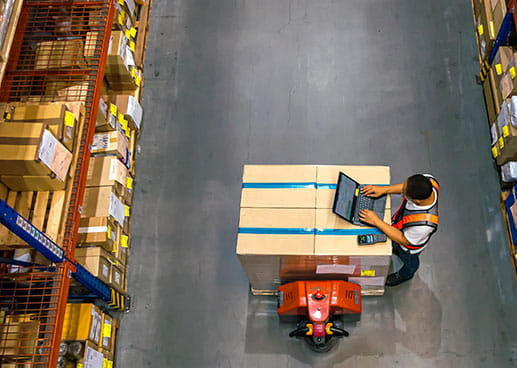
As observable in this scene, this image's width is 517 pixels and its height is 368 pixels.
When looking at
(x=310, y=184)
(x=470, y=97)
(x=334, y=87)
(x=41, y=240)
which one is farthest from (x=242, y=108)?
(x=41, y=240)

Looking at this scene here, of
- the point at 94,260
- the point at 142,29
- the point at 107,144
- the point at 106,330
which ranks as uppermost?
the point at 142,29

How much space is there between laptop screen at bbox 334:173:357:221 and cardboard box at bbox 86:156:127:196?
2728mm

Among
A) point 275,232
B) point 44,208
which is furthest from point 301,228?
point 44,208

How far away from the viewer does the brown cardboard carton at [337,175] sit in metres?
5.41

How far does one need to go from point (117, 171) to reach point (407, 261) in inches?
136

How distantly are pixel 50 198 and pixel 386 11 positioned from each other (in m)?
5.51

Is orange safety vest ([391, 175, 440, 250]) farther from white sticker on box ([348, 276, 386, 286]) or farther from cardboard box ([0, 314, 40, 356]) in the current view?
cardboard box ([0, 314, 40, 356])

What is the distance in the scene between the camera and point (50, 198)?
526 centimetres

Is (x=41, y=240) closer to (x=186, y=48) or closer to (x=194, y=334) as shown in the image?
(x=194, y=334)

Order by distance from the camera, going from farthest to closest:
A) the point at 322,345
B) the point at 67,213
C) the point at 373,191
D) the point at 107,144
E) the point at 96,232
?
the point at 107,144, the point at 96,232, the point at 322,345, the point at 373,191, the point at 67,213

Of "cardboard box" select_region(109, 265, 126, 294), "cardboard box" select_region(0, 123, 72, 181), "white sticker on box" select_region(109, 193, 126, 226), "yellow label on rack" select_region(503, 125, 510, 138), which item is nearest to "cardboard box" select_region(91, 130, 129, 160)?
"white sticker on box" select_region(109, 193, 126, 226)

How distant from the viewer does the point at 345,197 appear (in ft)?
17.3

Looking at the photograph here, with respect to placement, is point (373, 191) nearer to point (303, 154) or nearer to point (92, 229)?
point (303, 154)

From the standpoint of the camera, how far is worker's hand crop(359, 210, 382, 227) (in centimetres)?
512
